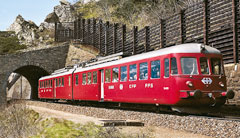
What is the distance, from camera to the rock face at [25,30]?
7510 centimetres

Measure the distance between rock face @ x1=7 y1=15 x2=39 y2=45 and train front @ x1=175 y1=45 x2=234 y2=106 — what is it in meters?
63.3

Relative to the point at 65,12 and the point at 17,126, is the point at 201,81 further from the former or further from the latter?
the point at 65,12

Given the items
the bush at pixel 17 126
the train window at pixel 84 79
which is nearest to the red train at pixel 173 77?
the train window at pixel 84 79

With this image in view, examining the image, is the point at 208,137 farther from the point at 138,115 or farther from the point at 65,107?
the point at 65,107

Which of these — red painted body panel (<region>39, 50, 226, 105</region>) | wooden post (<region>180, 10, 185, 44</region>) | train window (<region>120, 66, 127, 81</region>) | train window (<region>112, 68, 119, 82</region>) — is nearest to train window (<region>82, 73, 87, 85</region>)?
red painted body panel (<region>39, 50, 226, 105</region>)

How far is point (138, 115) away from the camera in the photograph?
46.8 ft

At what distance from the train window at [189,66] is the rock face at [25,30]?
63.4 m

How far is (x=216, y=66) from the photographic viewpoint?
45.1 ft

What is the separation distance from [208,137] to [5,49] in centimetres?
6970

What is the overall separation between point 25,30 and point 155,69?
6996 cm

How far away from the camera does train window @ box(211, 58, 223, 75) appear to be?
533 inches

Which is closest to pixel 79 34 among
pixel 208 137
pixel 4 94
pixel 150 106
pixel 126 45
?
pixel 4 94

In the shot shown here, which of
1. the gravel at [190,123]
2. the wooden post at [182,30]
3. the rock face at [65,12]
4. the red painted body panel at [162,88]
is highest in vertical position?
the rock face at [65,12]

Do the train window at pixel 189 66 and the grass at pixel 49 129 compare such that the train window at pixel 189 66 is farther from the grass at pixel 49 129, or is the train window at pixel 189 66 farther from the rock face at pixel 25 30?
the rock face at pixel 25 30
